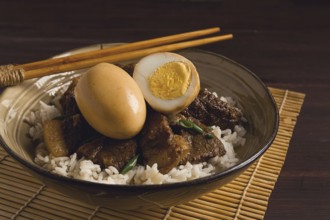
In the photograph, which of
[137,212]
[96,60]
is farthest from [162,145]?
[96,60]

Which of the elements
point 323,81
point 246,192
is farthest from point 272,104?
point 323,81

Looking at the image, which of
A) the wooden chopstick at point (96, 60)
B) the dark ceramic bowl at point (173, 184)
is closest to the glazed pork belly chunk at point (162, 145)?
the dark ceramic bowl at point (173, 184)

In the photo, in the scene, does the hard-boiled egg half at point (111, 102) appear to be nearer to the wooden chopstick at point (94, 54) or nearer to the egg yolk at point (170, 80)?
the egg yolk at point (170, 80)

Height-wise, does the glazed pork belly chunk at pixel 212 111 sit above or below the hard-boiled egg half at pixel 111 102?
below

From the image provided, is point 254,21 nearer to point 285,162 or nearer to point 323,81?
point 323,81

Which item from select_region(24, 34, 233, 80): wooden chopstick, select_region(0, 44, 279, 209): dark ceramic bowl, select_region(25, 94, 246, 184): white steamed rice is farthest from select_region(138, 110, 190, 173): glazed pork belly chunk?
select_region(24, 34, 233, 80): wooden chopstick

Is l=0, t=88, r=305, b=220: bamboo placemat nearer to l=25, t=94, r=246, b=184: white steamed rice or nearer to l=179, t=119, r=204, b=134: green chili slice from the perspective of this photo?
l=25, t=94, r=246, b=184: white steamed rice

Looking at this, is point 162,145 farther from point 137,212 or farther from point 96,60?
point 96,60
